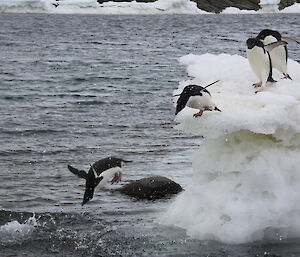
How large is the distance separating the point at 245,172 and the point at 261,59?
1.82 m

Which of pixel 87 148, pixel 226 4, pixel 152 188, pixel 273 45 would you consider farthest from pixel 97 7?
pixel 273 45

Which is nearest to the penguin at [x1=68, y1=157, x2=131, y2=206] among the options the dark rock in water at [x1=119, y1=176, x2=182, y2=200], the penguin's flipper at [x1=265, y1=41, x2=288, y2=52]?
the dark rock in water at [x1=119, y1=176, x2=182, y2=200]

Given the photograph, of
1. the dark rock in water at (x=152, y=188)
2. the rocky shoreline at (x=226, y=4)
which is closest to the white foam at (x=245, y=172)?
the dark rock in water at (x=152, y=188)

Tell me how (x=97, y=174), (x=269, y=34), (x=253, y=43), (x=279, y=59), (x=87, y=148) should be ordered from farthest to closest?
(x=87, y=148) < (x=269, y=34) < (x=279, y=59) < (x=253, y=43) < (x=97, y=174)

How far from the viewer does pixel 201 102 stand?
8812 mm

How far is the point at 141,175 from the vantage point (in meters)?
13.1

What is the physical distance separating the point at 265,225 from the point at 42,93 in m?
16.6

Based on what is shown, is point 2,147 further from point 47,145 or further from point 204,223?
point 204,223

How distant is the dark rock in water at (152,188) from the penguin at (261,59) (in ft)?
7.98

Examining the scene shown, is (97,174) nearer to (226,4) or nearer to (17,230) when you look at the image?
(17,230)

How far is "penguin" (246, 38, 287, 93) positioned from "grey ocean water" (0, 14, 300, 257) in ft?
7.34

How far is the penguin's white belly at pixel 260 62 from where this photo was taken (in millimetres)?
9930

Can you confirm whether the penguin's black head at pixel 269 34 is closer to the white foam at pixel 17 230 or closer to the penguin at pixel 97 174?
the penguin at pixel 97 174

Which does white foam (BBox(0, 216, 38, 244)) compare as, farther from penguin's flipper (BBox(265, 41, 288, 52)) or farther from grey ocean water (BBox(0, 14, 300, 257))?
penguin's flipper (BBox(265, 41, 288, 52))
